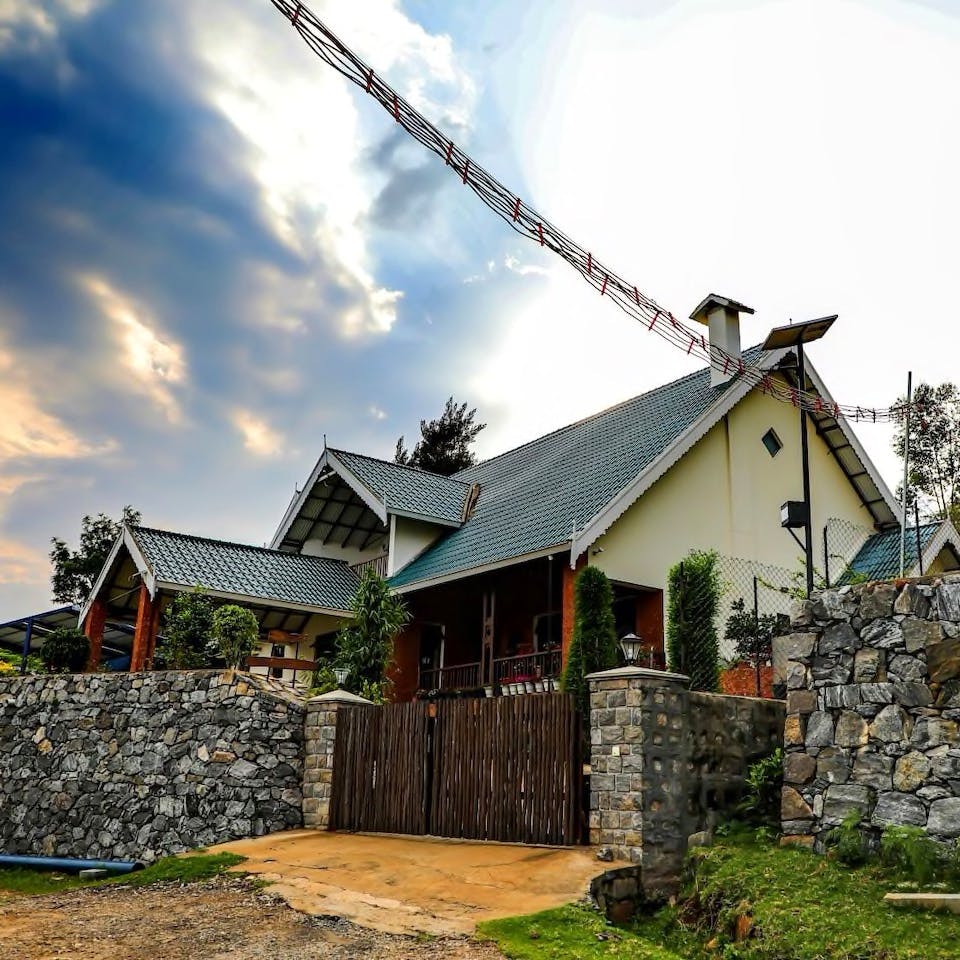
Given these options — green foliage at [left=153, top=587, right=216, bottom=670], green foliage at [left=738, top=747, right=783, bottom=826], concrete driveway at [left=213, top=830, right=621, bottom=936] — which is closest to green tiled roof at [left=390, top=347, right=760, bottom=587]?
green foliage at [left=153, top=587, right=216, bottom=670]

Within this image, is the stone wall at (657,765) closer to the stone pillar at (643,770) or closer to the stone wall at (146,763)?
the stone pillar at (643,770)

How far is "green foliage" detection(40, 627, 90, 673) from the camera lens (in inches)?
650

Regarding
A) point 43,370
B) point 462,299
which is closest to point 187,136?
point 43,370

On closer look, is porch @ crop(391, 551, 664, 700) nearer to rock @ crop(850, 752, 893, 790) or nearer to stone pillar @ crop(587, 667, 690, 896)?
stone pillar @ crop(587, 667, 690, 896)

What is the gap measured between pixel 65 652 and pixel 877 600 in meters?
13.5

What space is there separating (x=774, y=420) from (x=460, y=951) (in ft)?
49.2

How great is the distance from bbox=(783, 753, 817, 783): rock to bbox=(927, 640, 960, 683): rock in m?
1.46

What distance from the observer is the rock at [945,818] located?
7.93 meters

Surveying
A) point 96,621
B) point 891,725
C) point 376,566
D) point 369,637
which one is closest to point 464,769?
point 891,725

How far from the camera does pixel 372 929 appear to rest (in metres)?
7.56

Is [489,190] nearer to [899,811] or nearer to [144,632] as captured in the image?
[899,811]

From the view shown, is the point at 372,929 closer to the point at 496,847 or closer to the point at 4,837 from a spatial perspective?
the point at 496,847

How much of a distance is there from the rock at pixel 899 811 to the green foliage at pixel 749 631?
21.9 feet

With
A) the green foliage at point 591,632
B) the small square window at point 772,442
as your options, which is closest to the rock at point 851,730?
the green foliage at point 591,632
